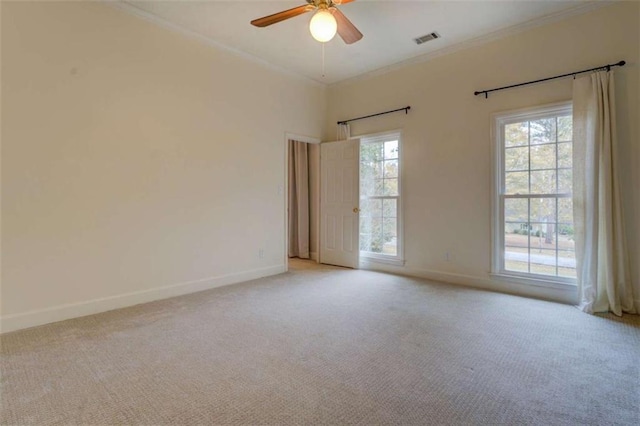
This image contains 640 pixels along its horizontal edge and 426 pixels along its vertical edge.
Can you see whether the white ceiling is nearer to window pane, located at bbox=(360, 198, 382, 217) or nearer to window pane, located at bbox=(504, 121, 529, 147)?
window pane, located at bbox=(504, 121, 529, 147)

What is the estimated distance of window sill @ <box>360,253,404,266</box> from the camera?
4.81m

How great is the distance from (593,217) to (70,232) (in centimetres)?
502

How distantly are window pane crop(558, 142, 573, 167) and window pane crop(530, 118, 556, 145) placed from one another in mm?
118

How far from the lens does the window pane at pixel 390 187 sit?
4893 millimetres

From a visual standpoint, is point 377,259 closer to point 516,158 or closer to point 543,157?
point 516,158

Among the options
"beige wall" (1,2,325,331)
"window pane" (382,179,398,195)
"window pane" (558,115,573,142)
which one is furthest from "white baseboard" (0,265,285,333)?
"window pane" (558,115,573,142)

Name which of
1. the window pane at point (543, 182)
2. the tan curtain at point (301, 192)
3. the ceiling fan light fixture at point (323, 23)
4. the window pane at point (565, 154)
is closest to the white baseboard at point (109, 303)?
the tan curtain at point (301, 192)

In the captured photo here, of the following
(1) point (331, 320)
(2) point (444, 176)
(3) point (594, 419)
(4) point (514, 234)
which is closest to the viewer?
(3) point (594, 419)

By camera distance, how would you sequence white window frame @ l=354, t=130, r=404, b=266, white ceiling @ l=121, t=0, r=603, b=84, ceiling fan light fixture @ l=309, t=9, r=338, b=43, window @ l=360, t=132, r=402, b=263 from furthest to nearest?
window @ l=360, t=132, r=402, b=263
white window frame @ l=354, t=130, r=404, b=266
white ceiling @ l=121, t=0, r=603, b=84
ceiling fan light fixture @ l=309, t=9, r=338, b=43

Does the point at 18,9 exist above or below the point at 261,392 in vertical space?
above

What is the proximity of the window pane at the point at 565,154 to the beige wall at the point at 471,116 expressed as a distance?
0.42 m

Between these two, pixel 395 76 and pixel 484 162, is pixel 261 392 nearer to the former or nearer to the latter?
pixel 484 162

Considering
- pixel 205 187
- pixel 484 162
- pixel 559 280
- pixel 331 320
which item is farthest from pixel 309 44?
pixel 559 280

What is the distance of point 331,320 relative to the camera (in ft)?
9.59
